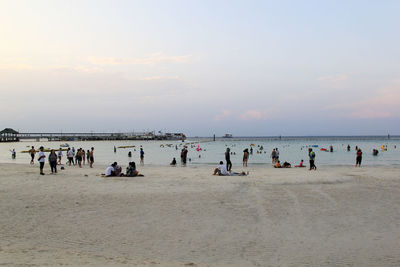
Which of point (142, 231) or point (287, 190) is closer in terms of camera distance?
point (142, 231)

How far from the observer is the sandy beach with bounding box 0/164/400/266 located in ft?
21.1

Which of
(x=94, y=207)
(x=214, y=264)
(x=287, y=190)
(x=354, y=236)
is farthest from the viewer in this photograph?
(x=287, y=190)

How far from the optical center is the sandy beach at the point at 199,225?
254 inches

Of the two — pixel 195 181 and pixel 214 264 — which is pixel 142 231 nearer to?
pixel 214 264

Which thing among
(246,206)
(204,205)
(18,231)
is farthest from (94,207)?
(246,206)

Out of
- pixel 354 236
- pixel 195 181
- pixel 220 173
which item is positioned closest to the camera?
pixel 354 236

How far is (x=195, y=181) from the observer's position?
53.3 feet

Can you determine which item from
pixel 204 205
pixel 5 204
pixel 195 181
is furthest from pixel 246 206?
pixel 5 204

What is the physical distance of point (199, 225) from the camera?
28.1 feet

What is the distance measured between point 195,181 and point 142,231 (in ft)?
27.1

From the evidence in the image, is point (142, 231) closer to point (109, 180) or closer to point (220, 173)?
point (109, 180)

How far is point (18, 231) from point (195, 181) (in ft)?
30.7

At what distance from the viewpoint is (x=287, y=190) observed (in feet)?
44.0

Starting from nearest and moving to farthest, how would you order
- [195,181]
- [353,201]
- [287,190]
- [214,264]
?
[214,264] → [353,201] → [287,190] → [195,181]
